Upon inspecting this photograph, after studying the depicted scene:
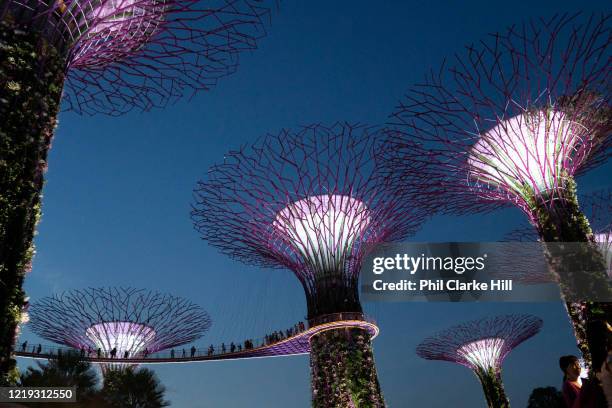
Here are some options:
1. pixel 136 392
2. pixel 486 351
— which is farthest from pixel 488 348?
pixel 136 392

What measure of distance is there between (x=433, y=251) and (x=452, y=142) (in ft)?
12.5

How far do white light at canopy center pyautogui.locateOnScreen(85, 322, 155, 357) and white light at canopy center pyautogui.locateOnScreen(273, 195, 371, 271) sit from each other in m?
19.6

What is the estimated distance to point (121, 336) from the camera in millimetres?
37375

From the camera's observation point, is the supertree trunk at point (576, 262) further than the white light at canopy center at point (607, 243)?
No

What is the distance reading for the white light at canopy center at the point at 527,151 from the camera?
15.1 m

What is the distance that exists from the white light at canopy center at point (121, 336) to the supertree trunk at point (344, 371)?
18596mm

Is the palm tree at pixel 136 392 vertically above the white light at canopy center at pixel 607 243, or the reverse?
the white light at canopy center at pixel 607 243

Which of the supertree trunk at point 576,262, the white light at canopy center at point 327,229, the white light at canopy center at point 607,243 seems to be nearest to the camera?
the supertree trunk at point 576,262

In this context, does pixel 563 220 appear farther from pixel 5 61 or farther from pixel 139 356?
pixel 139 356

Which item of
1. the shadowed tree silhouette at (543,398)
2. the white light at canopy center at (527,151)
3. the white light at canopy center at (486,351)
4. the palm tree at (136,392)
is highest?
the white light at canopy center at (527,151)

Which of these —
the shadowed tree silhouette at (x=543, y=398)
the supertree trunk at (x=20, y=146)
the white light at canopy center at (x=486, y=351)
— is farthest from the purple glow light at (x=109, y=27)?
the shadowed tree silhouette at (x=543, y=398)

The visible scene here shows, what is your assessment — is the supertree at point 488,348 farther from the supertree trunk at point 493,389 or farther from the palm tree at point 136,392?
the palm tree at point 136,392

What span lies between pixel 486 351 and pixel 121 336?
2622 centimetres

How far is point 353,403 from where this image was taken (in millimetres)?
21812
